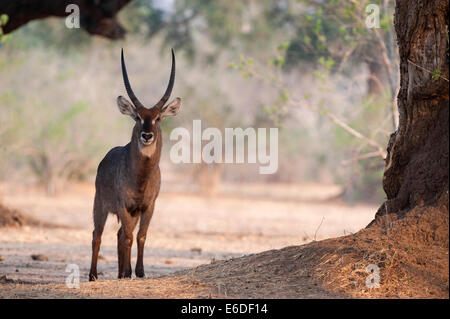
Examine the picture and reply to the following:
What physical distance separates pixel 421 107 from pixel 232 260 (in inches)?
87.6

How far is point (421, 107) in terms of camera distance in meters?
6.10

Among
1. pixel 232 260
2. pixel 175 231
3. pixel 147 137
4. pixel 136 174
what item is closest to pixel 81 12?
pixel 175 231

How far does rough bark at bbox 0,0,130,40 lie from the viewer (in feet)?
39.2

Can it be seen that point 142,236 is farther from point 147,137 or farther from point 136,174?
point 147,137

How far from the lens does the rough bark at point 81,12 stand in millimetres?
11945

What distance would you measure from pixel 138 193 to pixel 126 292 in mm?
1964

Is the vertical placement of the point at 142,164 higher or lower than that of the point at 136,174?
higher

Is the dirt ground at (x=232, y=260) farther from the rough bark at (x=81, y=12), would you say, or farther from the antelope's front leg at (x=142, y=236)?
the rough bark at (x=81, y=12)

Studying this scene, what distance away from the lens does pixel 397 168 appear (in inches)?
257

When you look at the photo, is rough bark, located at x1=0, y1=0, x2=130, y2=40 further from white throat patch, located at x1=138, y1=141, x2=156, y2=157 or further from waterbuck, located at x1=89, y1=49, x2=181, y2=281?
white throat patch, located at x1=138, y1=141, x2=156, y2=157

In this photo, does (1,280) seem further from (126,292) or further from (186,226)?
(186,226)

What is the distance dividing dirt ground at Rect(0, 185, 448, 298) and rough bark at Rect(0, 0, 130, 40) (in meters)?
3.72

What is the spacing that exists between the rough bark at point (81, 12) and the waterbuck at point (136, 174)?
5003 millimetres
